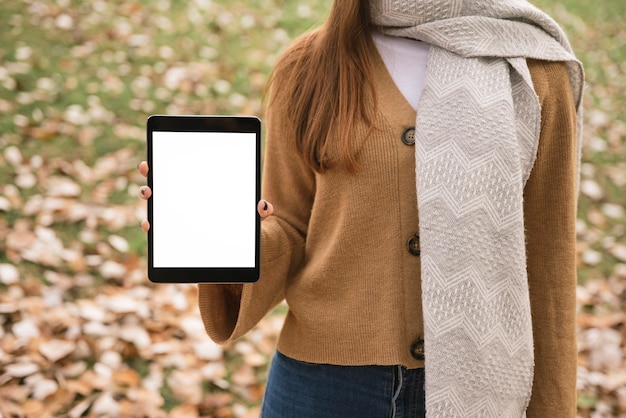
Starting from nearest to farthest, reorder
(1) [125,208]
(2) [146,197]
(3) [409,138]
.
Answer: (2) [146,197] < (3) [409,138] < (1) [125,208]

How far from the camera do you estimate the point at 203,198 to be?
139 centimetres

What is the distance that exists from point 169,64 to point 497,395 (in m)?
3.68

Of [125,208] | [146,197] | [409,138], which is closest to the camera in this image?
[146,197]

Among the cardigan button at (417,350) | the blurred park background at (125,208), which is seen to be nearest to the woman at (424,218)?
the cardigan button at (417,350)

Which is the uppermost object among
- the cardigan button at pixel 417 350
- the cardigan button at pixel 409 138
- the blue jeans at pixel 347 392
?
the cardigan button at pixel 409 138

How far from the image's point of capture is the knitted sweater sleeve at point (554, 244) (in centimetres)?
146

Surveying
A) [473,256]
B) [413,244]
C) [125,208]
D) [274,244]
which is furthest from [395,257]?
[125,208]

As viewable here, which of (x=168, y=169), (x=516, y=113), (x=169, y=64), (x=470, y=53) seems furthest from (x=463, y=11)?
(x=169, y=64)

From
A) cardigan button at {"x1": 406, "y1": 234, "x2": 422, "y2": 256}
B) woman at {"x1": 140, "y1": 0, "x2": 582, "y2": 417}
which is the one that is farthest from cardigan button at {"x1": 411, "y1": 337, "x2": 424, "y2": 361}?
cardigan button at {"x1": 406, "y1": 234, "x2": 422, "y2": 256}

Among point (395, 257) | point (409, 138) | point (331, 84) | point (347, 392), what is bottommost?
point (347, 392)

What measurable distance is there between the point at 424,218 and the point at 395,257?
116 millimetres

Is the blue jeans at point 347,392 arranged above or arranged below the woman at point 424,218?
below

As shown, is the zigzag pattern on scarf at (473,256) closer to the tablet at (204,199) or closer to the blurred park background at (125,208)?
the tablet at (204,199)

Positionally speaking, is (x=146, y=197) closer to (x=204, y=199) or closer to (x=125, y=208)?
(x=204, y=199)
